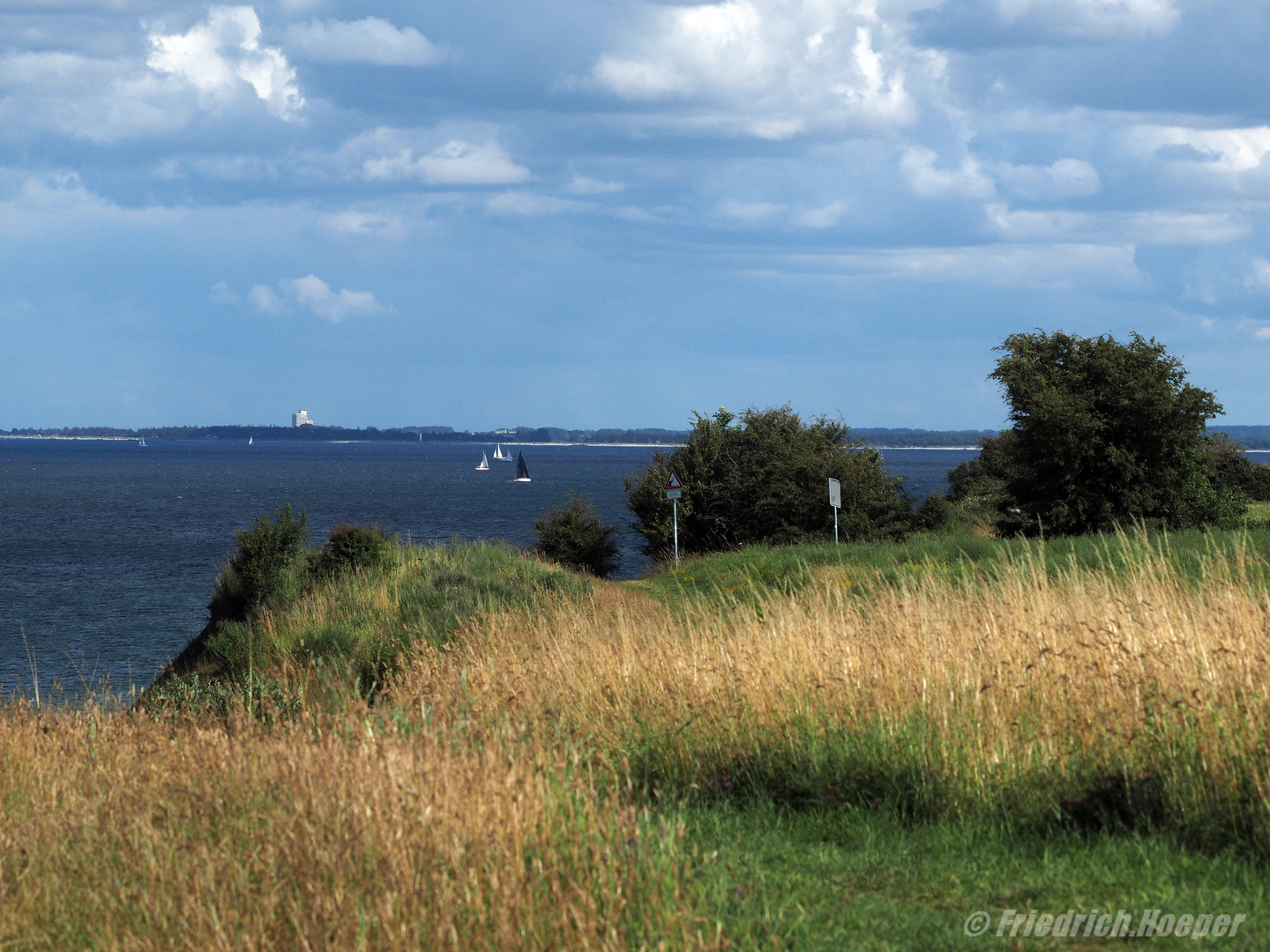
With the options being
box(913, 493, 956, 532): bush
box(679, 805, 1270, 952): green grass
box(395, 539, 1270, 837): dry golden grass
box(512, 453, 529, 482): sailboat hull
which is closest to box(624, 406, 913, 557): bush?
box(913, 493, 956, 532): bush

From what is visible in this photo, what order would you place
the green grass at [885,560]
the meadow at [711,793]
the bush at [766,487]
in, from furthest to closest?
the bush at [766,487]
the green grass at [885,560]
the meadow at [711,793]

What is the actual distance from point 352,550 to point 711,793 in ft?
80.6

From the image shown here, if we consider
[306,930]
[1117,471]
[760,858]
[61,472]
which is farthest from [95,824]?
[61,472]

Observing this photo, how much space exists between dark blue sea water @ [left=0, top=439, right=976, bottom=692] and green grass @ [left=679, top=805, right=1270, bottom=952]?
1274 centimetres

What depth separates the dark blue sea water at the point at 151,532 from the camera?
3341 centimetres

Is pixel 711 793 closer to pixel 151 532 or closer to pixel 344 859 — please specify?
pixel 344 859

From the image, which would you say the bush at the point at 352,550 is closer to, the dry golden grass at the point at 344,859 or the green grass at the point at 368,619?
the green grass at the point at 368,619

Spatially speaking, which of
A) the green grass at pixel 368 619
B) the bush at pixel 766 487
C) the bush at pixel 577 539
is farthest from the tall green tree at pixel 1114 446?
the green grass at pixel 368 619

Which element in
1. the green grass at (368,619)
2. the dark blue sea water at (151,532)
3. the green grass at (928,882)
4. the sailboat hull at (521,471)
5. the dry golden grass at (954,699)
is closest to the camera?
the green grass at (928,882)

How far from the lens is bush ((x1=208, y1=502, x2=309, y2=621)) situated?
30281mm

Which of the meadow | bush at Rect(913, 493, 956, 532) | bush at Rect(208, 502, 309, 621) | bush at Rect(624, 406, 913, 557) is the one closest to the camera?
the meadow

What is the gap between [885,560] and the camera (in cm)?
2153

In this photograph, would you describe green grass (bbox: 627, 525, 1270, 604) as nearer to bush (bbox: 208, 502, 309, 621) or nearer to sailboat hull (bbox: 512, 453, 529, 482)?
bush (bbox: 208, 502, 309, 621)

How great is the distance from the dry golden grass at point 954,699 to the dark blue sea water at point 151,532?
34.4 feet
